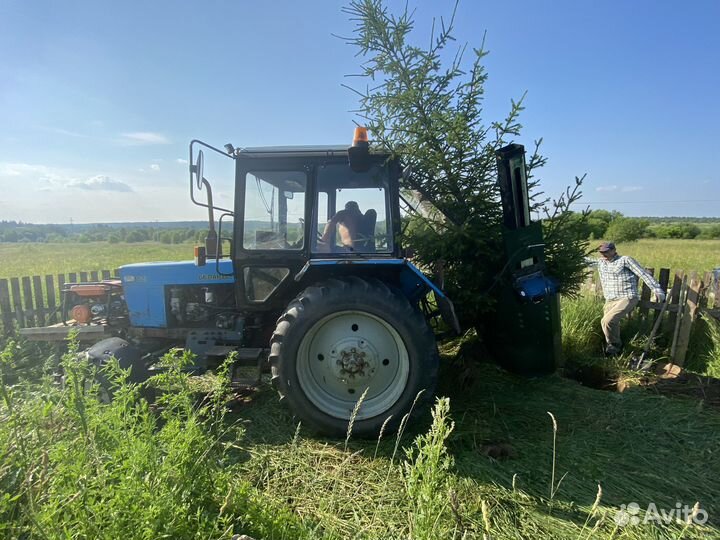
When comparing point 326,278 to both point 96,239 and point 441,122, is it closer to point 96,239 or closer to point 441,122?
point 441,122

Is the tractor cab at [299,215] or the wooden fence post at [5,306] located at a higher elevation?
the tractor cab at [299,215]

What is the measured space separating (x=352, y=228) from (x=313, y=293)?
0.67 metres

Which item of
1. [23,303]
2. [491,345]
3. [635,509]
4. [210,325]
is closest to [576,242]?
[491,345]

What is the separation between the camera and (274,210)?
10.9 feet

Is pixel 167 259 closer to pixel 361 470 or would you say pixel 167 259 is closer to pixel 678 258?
pixel 361 470

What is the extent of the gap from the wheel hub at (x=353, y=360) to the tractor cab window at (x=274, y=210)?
903 millimetres

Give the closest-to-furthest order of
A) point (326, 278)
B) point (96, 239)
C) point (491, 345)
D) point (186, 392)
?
point (186, 392)
point (326, 278)
point (491, 345)
point (96, 239)

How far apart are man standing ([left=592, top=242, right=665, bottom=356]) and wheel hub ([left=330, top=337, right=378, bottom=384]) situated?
3.08 meters

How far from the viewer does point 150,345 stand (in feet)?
12.0

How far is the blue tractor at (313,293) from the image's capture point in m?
2.81

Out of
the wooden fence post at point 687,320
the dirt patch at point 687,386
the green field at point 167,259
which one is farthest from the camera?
the green field at point 167,259

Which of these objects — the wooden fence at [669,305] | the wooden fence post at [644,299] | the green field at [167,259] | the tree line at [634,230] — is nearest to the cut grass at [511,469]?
the wooden fence at [669,305]

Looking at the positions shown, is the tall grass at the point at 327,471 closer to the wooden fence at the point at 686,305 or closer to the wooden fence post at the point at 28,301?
the wooden fence at the point at 686,305

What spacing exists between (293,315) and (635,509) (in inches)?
88.2
